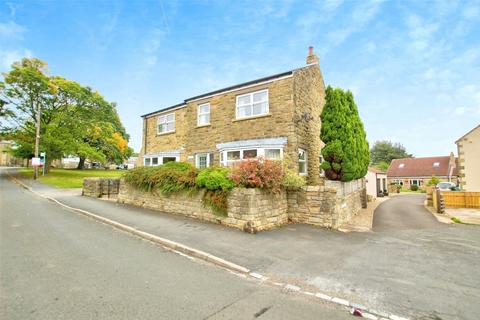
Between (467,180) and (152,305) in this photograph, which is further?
(467,180)

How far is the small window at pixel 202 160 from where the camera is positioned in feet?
49.0

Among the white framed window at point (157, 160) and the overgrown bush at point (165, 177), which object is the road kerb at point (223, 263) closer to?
the overgrown bush at point (165, 177)

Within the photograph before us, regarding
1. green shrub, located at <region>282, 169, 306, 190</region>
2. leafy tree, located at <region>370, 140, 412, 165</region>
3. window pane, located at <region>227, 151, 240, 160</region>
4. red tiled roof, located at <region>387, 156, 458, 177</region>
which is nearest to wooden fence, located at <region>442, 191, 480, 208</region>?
green shrub, located at <region>282, 169, 306, 190</region>

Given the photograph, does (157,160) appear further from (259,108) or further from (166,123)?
(259,108)

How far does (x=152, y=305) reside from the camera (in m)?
3.36

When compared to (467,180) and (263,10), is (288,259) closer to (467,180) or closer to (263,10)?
(263,10)

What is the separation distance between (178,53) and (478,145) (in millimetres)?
22976

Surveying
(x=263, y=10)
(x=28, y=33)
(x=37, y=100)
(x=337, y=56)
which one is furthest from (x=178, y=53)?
(x=37, y=100)

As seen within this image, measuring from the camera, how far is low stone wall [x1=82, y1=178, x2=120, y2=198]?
54.1 ft

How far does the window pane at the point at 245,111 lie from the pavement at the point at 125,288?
925 centimetres

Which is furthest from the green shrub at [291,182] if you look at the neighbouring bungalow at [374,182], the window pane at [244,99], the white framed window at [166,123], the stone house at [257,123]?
the neighbouring bungalow at [374,182]

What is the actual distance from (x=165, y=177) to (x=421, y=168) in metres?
56.2

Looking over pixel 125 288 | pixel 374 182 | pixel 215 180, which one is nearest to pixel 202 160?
pixel 215 180

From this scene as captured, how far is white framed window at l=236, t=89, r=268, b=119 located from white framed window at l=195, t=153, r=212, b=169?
11.3 feet
